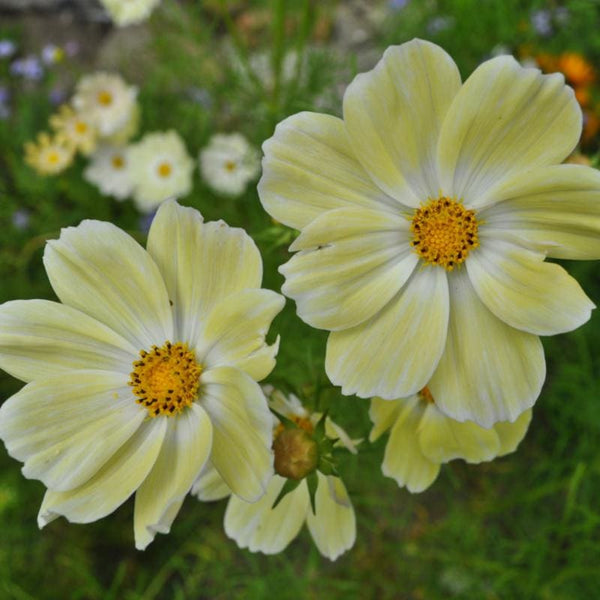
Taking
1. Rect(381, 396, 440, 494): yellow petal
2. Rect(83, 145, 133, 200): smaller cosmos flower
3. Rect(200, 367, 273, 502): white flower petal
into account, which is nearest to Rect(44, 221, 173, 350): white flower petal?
Rect(200, 367, 273, 502): white flower petal

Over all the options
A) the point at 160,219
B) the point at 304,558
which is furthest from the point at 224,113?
the point at 160,219

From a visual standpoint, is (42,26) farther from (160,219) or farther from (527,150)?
(527,150)

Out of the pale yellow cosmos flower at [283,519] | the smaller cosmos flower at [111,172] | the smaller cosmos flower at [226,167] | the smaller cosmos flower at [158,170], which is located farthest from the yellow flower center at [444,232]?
the smaller cosmos flower at [111,172]

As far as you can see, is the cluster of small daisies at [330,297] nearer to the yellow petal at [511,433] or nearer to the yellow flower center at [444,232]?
the yellow flower center at [444,232]

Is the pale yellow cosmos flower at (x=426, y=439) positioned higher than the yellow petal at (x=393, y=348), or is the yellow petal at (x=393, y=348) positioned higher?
the yellow petal at (x=393, y=348)

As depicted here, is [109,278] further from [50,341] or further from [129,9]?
[129,9]

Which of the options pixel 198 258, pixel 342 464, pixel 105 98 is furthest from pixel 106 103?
pixel 198 258

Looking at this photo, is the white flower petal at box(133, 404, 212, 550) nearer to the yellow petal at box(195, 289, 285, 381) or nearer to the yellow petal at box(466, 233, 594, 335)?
the yellow petal at box(195, 289, 285, 381)
